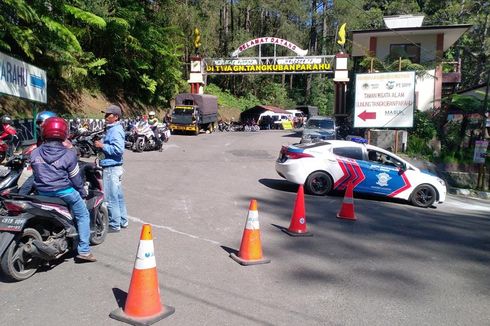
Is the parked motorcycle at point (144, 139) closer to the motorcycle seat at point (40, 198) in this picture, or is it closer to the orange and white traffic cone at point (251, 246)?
the orange and white traffic cone at point (251, 246)

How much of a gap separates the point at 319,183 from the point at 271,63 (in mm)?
26443

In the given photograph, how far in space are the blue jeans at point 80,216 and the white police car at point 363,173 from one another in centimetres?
723

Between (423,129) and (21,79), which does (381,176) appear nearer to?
(21,79)

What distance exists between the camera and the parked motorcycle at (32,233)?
492 cm

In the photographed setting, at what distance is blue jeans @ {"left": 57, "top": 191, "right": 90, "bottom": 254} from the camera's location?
5.55 meters

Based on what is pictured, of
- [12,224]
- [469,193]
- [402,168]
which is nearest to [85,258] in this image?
[12,224]

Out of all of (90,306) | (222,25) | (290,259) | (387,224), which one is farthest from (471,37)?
(90,306)

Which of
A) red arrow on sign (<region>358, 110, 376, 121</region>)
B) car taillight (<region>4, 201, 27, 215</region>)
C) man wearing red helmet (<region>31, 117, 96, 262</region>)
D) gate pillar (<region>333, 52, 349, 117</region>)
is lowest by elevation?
car taillight (<region>4, 201, 27, 215</region>)

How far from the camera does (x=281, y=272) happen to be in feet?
19.4

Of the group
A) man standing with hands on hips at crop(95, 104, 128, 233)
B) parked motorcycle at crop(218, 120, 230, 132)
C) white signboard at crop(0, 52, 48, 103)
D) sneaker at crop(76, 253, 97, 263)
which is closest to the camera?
sneaker at crop(76, 253, 97, 263)

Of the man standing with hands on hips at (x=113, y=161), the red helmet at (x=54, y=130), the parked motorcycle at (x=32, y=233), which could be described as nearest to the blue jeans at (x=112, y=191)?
the man standing with hands on hips at (x=113, y=161)

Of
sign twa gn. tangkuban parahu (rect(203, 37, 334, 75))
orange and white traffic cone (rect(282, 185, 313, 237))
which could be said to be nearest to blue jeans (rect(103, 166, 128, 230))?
orange and white traffic cone (rect(282, 185, 313, 237))

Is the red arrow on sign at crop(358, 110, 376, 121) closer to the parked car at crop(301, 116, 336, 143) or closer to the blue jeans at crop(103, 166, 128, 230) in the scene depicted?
the parked car at crop(301, 116, 336, 143)

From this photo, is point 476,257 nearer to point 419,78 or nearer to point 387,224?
point 387,224
